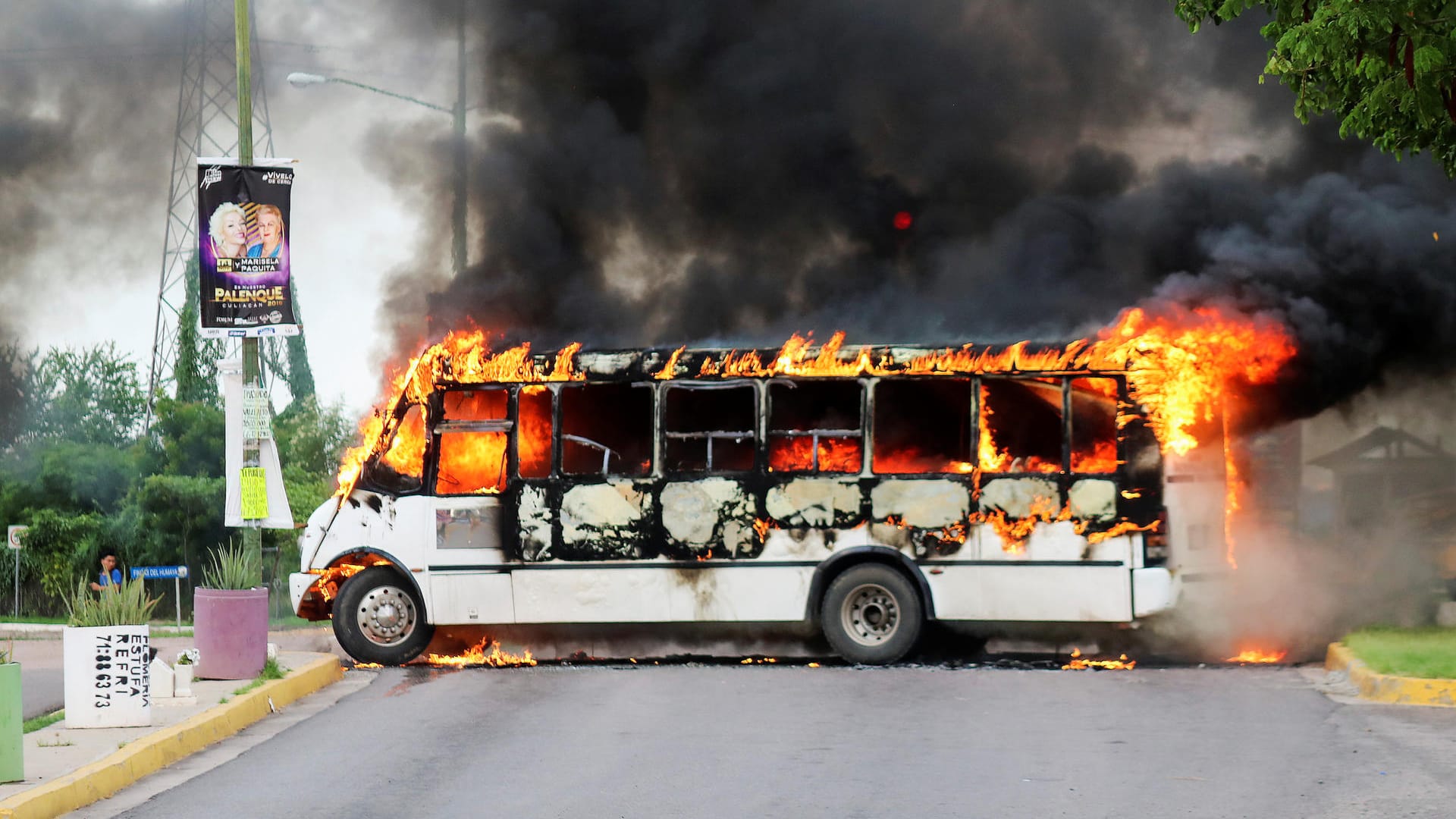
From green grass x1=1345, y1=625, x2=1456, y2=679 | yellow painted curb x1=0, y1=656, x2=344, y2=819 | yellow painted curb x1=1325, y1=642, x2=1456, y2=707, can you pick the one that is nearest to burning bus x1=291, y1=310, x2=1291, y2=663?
green grass x1=1345, y1=625, x2=1456, y2=679

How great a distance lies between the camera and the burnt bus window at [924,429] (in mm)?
13695

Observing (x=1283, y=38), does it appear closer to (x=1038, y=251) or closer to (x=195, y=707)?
(x=1038, y=251)

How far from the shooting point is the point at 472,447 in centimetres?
1442

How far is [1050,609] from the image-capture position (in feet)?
43.5

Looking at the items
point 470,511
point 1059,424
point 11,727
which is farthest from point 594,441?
point 11,727

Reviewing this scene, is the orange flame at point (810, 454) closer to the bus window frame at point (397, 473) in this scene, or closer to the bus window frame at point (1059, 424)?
the bus window frame at point (1059, 424)

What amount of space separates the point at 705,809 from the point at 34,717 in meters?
6.13

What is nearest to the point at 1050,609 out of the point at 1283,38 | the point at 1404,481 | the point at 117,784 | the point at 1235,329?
the point at 1235,329

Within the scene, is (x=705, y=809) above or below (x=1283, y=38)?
below

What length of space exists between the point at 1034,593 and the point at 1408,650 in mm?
2670

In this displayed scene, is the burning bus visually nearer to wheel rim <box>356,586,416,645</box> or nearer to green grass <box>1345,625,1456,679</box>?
wheel rim <box>356,586,416,645</box>

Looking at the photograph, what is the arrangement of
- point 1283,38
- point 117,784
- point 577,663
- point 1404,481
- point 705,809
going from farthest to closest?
point 1404,481 < point 577,663 < point 1283,38 < point 117,784 < point 705,809

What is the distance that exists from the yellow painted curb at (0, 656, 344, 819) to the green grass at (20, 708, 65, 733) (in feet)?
3.02

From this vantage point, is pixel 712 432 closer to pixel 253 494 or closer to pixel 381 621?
pixel 381 621
